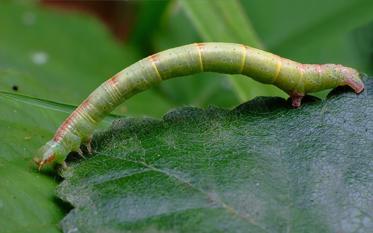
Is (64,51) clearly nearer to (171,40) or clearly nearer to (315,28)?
(171,40)

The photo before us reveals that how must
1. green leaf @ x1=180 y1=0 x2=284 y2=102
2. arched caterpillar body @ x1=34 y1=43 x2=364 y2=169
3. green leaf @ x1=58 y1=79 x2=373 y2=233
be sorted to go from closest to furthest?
green leaf @ x1=58 y1=79 x2=373 y2=233 < arched caterpillar body @ x1=34 y1=43 x2=364 y2=169 < green leaf @ x1=180 y1=0 x2=284 y2=102

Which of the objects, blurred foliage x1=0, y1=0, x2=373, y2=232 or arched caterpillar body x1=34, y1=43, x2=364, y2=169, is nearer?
arched caterpillar body x1=34, y1=43, x2=364, y2=169

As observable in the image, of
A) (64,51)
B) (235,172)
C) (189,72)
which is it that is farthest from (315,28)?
(235,172)

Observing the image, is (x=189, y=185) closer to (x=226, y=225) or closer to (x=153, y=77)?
(x=226, y=225)

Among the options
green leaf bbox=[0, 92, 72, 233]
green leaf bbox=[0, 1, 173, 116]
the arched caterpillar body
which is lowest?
green leaf bbox=[0, 1, 173, 116]

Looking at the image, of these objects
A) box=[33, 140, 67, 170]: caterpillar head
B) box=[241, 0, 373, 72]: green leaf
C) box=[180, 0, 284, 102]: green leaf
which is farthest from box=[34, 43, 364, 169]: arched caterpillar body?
box=[241, 0, 373, 72]: green leaf

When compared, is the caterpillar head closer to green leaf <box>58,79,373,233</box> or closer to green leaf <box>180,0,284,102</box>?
green leaf <box>58,79,373,233</box>

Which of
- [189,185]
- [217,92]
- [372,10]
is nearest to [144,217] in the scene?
[189,185]

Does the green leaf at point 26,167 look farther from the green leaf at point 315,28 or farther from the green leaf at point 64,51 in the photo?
the green leaf at point 315,28
